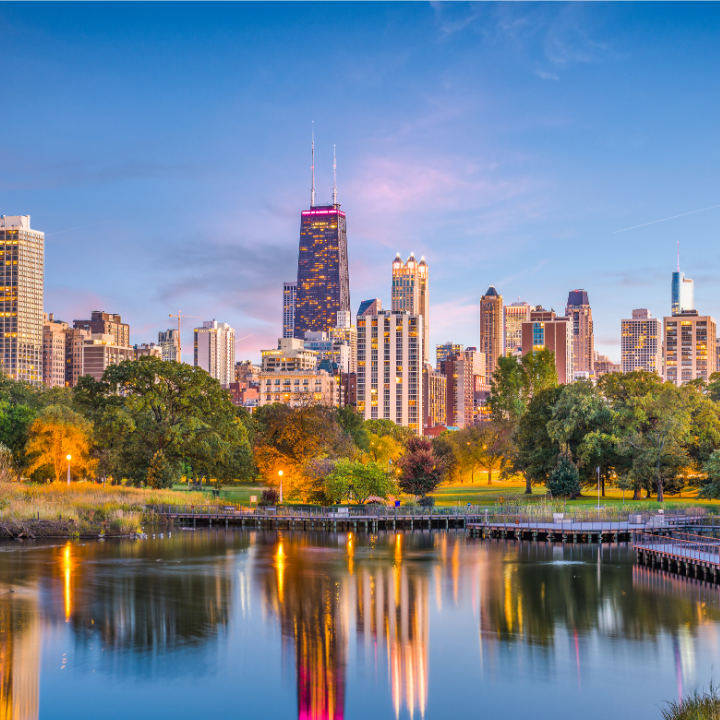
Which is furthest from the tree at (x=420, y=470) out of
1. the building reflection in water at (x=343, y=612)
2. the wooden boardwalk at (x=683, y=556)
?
the wooden boardwalk at (x=683, y=556)

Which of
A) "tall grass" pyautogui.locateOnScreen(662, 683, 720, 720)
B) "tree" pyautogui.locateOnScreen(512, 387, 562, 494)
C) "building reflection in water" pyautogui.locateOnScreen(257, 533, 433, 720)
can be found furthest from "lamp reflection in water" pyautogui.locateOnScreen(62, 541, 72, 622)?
"tree" pyautogui.locateOnScreen(512, 387, 562, 494)

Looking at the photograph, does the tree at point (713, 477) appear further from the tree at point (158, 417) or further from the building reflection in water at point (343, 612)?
the tree at point (158, 417)

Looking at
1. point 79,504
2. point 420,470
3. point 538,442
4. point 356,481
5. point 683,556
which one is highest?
point 538,442

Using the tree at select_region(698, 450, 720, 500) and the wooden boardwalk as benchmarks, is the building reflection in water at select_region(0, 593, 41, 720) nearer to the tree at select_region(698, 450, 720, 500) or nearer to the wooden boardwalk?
the wooden boardwalk

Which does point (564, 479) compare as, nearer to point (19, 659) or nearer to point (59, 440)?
point (59, 440)

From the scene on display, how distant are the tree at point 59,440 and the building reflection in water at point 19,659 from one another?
44291 mm

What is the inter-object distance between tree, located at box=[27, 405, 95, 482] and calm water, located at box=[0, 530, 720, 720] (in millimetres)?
28097

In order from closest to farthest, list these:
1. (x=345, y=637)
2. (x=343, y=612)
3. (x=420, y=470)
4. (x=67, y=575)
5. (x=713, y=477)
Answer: (x=345, y=637)
(x=343, y=612)
(x=67, y=575)
(x=713, y=477)
(x=420, y=470)

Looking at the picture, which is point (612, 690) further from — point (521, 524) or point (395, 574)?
point (521, 524)

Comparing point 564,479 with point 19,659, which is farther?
point 564,479

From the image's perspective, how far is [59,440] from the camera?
84.9 metres

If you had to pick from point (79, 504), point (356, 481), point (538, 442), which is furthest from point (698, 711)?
point (538, 442)

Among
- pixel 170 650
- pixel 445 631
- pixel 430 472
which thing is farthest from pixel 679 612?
pixel 430 472

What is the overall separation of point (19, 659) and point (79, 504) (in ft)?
133
